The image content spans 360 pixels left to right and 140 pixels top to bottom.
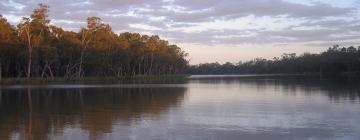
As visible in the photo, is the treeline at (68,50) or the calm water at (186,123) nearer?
the calm water at (186,123)

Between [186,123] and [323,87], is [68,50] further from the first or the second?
[186,123]

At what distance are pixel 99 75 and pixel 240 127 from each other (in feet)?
297

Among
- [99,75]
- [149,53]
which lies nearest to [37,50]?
[99,75]

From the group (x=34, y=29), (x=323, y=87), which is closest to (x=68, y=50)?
(x=34, y=29)

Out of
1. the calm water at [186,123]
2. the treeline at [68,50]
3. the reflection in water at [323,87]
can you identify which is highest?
the treeline at [68,50]

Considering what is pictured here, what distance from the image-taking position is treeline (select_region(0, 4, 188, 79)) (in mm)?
80500

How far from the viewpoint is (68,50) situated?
88438 millimetres

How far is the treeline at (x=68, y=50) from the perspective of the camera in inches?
3169

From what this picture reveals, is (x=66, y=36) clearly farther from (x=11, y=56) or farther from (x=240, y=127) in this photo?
(x=240, y=127)

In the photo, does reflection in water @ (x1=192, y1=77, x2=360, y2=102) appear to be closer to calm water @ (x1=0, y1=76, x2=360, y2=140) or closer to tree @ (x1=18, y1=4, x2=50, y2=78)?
calm water @ (x1=0, y1=76, x2=360, y2=140)

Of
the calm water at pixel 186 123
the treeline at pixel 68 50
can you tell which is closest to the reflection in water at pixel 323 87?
the calm water at pixel 186 123

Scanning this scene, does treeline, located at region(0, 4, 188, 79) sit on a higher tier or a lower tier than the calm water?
higher

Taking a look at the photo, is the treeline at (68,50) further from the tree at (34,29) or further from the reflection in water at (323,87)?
the reflection in water at (323,87)

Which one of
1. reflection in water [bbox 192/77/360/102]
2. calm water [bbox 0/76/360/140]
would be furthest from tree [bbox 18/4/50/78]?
calm water [bbox 0/76/360/140]
